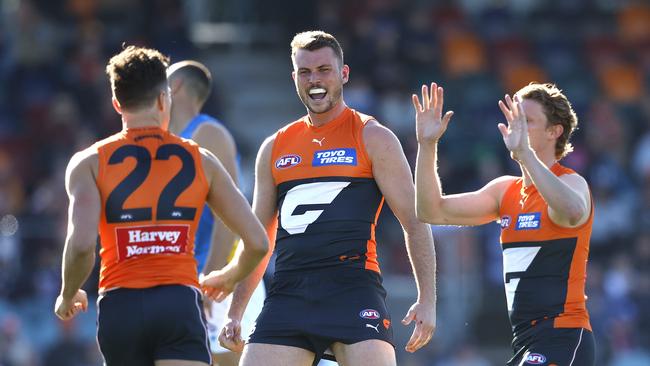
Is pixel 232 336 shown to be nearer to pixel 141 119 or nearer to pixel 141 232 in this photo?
pixel 141 232

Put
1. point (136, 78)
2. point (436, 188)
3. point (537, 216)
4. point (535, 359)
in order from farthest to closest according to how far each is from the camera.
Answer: point (436, 188), point (537, 216), point (535, 359), point (136, 78)

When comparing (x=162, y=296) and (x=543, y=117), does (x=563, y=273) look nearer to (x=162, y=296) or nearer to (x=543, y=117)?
(x=543, y=117)

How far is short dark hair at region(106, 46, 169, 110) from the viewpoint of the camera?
625 cm

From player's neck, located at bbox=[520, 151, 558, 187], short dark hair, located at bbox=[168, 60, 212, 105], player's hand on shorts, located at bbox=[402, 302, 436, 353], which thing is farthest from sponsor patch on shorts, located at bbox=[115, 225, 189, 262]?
short dark hair, located at bbox=[168, 60, 212, 105]

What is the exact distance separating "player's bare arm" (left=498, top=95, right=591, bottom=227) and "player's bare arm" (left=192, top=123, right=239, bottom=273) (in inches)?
98.3

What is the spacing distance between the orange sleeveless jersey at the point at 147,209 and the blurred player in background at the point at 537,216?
1.40 m

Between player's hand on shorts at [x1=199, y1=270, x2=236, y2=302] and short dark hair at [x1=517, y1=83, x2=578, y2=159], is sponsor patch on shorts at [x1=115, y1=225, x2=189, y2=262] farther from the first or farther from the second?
short dark hair at [x1=517, y1=83, x2=578, y2=159]

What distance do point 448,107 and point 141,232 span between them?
12665mm

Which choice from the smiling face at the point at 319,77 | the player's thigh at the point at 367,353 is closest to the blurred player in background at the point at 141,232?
the player's thigh at the point at 367,353

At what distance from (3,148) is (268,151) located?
34.0 feet

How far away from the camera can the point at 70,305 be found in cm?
644

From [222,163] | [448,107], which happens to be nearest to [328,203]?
[222,163]

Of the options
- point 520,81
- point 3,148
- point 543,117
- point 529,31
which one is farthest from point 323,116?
point 529,31

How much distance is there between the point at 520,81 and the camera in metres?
19.7
